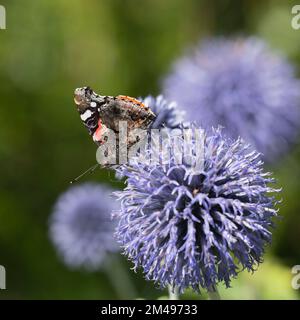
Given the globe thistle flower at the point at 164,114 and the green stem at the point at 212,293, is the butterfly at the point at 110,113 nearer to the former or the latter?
the globe thistle flower at the point at 164,114

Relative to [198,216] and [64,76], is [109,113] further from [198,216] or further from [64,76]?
[64,76]

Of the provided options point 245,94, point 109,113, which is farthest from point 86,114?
point 245,94

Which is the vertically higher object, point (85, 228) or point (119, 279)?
point (85, 228)

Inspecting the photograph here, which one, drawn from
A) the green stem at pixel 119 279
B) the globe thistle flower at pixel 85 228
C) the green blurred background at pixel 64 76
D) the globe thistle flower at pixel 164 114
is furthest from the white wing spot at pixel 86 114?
the green blurred background at pixel 64 76

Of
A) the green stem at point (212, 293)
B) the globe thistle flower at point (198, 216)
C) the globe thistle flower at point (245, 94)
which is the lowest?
the green stem at point (212, 293)

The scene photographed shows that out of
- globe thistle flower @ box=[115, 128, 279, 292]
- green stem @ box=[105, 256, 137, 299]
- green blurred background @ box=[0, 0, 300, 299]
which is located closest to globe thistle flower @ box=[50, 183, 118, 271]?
green stem @ box=[105, 256, 137, 299]

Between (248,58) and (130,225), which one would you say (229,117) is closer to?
(248,58)
